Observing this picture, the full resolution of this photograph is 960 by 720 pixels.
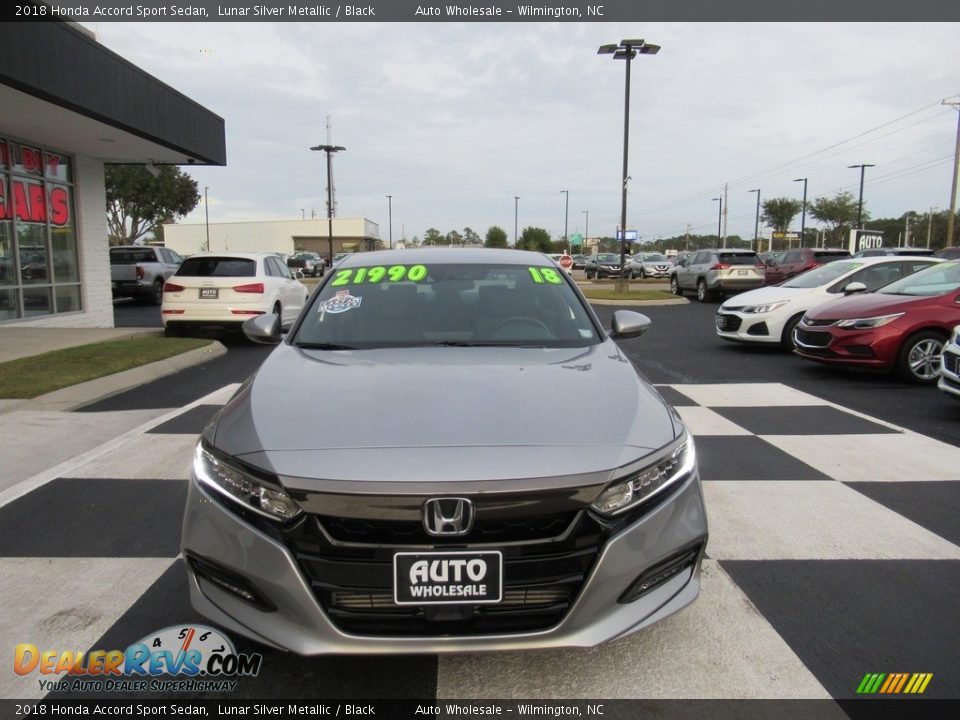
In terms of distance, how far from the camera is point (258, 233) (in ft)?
296

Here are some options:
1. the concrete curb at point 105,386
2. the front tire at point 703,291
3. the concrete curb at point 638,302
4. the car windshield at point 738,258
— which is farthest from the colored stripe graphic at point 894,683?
the front tire at point 703,291

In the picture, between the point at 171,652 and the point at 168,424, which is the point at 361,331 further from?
the point at 168,424

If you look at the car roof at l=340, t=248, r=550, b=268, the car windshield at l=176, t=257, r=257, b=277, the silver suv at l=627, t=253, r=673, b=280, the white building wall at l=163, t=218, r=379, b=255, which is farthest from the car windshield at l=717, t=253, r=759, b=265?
the white building wall at l=163, t=218, r=379, b=255

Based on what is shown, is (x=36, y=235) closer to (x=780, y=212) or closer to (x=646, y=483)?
(x=646, y=483)

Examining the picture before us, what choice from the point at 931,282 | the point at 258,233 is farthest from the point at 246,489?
the point at 258,233

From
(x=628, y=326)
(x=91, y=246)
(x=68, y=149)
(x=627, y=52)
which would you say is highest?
(x=627, y=52)

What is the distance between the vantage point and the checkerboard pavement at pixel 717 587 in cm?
245

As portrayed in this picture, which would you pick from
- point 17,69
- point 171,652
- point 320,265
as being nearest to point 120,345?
point 17,69

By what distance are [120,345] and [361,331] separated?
326 inches

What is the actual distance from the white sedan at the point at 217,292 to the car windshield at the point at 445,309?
821cm

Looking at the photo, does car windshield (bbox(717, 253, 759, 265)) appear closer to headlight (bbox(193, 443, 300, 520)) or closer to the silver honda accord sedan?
the silver honda accord sedan

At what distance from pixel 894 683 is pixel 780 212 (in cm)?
9441

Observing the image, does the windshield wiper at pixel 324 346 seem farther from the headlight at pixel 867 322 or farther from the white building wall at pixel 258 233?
the white building wall at pixel 258 233

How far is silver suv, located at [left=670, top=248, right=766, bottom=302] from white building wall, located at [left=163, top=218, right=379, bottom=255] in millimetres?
69351
